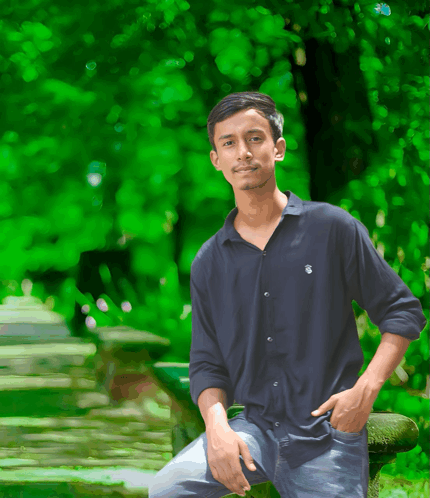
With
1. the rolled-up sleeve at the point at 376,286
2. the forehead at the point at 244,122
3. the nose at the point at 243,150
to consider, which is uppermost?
the forehead at the point at 244,122

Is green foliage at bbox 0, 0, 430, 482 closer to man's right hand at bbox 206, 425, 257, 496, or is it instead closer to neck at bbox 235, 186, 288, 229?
neck at bbox 235, 186, 288, 229

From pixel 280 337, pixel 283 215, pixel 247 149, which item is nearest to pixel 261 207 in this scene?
pixel 283 215

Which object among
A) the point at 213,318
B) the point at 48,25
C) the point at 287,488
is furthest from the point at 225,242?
the point at 48,25

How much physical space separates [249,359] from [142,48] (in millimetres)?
1900

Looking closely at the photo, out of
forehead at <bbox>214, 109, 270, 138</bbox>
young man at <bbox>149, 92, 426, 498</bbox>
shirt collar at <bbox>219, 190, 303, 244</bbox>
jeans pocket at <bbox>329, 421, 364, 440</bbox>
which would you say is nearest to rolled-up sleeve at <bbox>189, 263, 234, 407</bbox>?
young man at <bbox>149, 92, 426, 498</bbox>

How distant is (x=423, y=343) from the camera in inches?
122

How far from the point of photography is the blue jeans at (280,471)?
1.90 metres

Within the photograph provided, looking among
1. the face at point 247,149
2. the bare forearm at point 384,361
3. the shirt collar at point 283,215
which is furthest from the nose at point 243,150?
the bare forearm at point 384,361

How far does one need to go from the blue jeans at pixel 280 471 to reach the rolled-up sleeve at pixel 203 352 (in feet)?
0.52

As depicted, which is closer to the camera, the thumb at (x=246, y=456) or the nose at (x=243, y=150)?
the thumb at (x=246, y=456)

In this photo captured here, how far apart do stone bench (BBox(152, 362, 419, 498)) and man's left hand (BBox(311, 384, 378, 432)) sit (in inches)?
8.9

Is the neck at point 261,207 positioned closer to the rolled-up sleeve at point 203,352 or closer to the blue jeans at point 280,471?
the rolled-up sleeve at point 203,352

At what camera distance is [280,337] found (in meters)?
2.02

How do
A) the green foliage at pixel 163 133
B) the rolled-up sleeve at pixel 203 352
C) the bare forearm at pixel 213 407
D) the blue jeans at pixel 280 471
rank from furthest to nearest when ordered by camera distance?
1. the green foliage at pixel 163 133
2. the rolled-up sleeve at pixel 203 352
3. the bare forearm at pixel 213 407
4. the blue jeans at pixel 280 471
